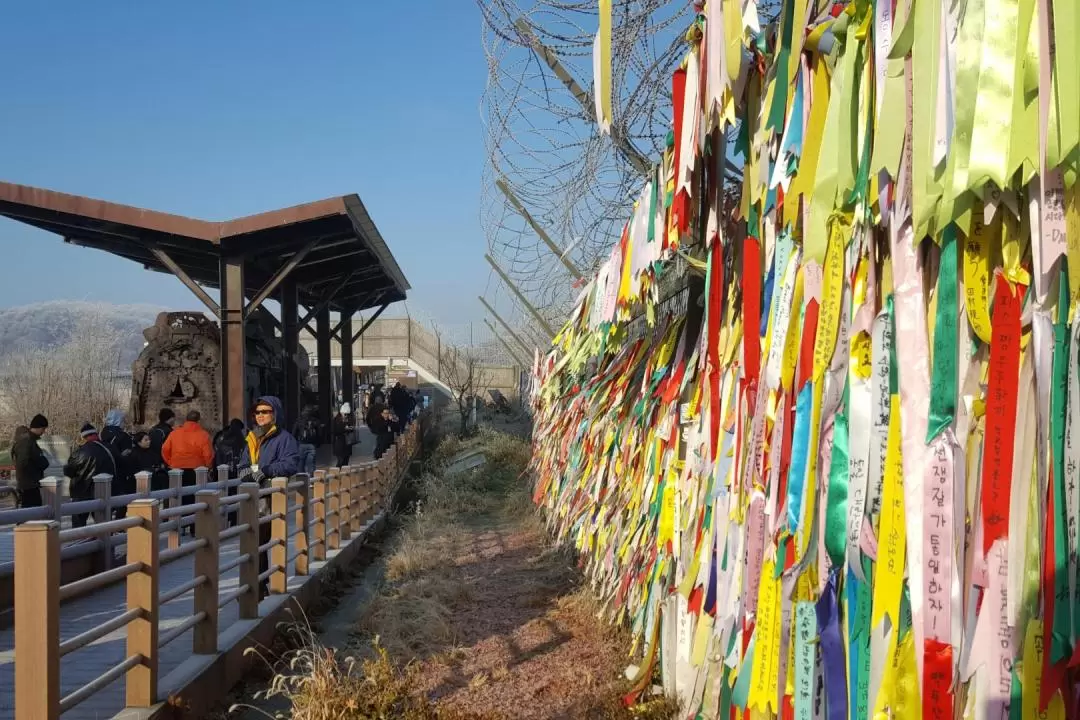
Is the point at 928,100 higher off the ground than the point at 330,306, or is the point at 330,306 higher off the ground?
the point at 330,306

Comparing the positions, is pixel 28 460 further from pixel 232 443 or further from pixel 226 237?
pixel 226 237

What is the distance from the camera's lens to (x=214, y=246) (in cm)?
1414

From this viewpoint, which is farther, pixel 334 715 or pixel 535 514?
pixel 535 514

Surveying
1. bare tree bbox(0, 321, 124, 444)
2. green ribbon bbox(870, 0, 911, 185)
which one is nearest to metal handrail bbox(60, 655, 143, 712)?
green ribbon bbox(870, 0, 911, 185)

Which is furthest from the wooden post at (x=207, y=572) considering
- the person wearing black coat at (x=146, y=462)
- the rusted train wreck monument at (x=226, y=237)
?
the rusted train wreck monument at (x=226, y=237)

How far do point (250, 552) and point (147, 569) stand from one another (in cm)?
201

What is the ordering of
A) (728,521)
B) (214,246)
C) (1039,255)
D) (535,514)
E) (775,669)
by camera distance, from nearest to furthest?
(1039,255) → (775,669) → (728,521) → (535,514) → (214,246)

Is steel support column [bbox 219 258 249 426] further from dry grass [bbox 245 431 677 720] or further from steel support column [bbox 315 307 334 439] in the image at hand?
steel support column [bbox 315 307 334 439]

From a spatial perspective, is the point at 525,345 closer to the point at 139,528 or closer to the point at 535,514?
the point at 535,514

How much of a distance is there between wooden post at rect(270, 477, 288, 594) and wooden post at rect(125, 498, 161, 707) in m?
2.65

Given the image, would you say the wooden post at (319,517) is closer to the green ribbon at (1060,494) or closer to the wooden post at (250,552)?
the wooden post at (250,552)

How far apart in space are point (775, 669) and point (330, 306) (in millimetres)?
21536

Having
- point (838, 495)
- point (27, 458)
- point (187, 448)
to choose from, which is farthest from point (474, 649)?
point (27, 458)

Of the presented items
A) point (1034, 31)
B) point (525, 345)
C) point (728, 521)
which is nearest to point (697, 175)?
point (728, 521)
